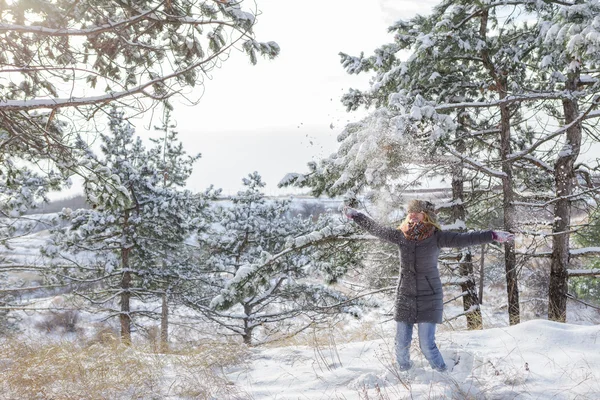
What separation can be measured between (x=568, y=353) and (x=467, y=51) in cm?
511

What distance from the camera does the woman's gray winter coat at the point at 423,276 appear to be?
3.79 metres

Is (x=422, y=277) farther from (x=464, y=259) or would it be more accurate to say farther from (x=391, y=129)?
(x=464, y=259)

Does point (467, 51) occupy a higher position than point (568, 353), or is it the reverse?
point (467, 51)

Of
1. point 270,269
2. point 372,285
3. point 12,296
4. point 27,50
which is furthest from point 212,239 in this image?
point 12,296

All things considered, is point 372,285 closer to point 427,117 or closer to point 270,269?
point 270,269

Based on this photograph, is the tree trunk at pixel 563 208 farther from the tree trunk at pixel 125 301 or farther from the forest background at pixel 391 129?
the tree trunk at pixel 125 301

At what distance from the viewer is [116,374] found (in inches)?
158

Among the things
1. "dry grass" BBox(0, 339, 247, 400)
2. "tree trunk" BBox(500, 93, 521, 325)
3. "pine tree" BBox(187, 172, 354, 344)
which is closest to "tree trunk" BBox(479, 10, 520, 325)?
"tree trunk" BBox(500, 93, 521, 325)

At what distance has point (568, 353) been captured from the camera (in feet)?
12.5

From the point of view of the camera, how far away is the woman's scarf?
13.0 ft

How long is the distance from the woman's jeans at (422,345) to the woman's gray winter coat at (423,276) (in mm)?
91

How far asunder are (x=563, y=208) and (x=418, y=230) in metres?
5.42

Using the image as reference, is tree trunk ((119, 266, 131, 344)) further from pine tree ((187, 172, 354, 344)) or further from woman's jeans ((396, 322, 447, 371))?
woman's jeans ((396, 322, 447, 371))

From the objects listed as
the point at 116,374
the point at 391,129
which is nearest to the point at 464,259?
the point at 391,129
